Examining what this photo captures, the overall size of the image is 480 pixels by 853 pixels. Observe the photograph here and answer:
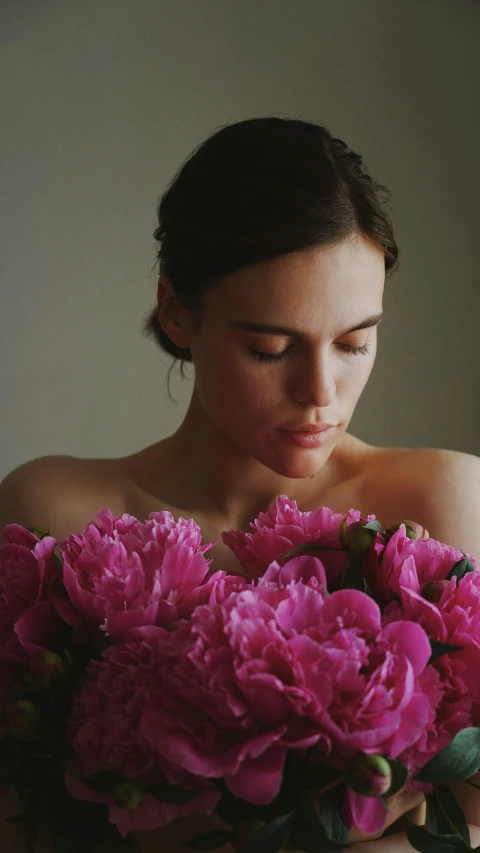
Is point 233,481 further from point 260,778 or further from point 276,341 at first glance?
point 260,778

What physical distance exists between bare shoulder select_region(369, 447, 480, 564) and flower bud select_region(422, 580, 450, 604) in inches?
16.6

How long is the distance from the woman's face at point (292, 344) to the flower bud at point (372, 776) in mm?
464

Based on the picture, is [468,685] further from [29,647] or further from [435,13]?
[435,13]

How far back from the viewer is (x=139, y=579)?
0.65 metres

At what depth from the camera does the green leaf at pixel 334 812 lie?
61cm

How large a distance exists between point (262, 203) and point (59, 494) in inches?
17.7

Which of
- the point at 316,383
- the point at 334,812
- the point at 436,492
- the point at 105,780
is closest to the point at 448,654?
the point at 334,812

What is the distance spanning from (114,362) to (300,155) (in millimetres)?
1107

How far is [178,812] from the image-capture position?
22.6 inches

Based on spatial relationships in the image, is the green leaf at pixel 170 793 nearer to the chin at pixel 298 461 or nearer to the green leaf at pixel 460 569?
the green leaf at pixel 460 569

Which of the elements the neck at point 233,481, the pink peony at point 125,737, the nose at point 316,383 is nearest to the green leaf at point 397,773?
the pink peony at point 125,737

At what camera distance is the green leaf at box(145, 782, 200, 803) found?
0.57 meters

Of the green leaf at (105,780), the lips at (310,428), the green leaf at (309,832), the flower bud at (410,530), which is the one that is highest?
the lips at (310,428)

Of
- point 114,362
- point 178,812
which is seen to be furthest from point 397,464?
point 114,362
